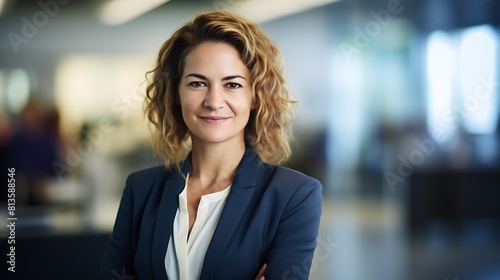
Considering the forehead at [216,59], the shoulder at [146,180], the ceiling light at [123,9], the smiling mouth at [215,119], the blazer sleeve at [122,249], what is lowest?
the blazer sleeve at [122,249]

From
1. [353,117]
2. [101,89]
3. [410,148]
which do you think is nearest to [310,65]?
[353,117]

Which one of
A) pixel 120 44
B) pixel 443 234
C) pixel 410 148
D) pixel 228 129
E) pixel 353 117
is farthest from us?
pixel 353 117

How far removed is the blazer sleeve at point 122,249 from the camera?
1.80 m

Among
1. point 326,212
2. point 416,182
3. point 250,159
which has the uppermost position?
point 250,159

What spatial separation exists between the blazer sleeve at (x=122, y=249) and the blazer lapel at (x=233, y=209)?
30cm

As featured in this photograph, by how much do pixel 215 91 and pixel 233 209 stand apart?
1.14ft

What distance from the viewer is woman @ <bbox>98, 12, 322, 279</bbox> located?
168 cm

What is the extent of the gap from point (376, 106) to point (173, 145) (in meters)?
7.51

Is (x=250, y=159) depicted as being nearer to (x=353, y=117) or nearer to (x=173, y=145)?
(x=173, y=145)

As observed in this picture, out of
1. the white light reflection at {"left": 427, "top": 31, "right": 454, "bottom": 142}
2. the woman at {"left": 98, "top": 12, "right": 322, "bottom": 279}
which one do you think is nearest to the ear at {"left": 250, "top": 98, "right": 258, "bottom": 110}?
the woman at {"left": 98, "top": 12, "right": 322, "bottom": 279}

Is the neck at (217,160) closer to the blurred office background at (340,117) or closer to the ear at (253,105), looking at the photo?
the ear at (253,105)

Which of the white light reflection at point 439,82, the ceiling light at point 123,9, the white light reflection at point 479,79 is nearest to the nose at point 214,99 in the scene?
the ceiling light at point 123,9

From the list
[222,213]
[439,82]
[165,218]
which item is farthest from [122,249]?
[439,82]

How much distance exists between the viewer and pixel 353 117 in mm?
9016
